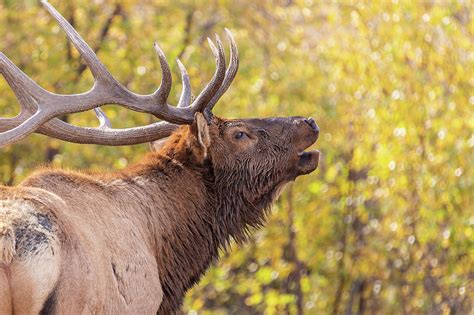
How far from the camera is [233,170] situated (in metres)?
8.14

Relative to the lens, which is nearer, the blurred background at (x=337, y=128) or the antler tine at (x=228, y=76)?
the antler tine at (x=228, y=76)

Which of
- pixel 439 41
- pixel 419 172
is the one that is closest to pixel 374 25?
pixel 439 41

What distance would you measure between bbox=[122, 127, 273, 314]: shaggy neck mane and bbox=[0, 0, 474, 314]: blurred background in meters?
5.65

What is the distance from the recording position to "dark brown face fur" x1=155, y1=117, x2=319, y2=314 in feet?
26.2

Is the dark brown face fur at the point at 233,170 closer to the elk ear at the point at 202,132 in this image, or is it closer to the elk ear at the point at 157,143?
the elk ear at the point at 202,132

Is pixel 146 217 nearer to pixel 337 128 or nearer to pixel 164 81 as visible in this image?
pixel 164 81

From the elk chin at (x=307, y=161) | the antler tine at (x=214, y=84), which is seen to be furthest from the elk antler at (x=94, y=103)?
the elk chin at (x=307, y=161)

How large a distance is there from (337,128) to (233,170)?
791 cm

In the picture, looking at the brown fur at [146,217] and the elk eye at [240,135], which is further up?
the elk eye at [240,135]

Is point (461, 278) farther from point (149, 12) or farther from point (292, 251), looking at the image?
point (149, 12)

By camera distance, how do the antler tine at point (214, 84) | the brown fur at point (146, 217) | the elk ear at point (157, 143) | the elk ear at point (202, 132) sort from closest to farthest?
the brown fur at point (146, 217) < the elk ear at point (202, 132) < the antler tine at point (214, 84) < the elk ear at point (157, 143)

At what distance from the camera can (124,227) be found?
7.16 meters

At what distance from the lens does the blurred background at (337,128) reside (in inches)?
549

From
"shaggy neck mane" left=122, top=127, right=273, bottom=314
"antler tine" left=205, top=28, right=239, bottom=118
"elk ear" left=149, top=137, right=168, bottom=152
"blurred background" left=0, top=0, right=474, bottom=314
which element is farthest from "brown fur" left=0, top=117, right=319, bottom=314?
"blurred background" left=0, top=0, right=474, bottom=314
